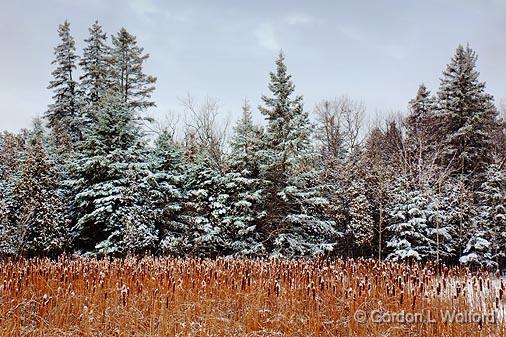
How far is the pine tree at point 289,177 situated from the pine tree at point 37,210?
8.41 m

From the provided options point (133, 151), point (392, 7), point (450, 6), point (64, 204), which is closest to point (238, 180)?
point (133, 151)

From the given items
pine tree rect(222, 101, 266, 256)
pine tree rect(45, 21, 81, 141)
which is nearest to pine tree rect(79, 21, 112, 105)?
pine tree rect(45, 21, 81, 141)

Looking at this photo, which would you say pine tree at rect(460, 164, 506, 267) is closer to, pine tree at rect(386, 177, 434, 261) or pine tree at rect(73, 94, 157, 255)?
pine tree at rect(386, 177, 434, 261)

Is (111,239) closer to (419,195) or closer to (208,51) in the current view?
(208,51)

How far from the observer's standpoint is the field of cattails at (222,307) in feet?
14.9

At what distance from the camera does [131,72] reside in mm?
23312

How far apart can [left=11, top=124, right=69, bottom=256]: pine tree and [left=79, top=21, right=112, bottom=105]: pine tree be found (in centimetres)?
860

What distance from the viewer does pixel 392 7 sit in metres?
9.13

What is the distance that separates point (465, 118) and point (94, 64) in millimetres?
22605

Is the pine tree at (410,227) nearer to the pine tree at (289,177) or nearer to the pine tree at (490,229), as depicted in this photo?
the pine tree at (490,229)

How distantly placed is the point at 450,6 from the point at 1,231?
16230 millimetres

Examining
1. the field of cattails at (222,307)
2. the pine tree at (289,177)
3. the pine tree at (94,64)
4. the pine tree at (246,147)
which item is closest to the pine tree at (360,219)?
the pine tree at (289,177)

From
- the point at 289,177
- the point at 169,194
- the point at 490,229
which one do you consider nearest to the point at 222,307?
the point at 289,177

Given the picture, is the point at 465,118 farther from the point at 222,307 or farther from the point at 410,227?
the point at 222,307
